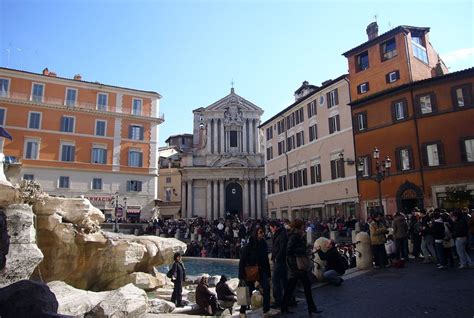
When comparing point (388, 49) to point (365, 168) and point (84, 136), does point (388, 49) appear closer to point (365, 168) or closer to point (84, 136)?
point (365, 168)

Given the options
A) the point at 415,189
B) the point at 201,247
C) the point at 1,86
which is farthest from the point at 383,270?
the point at 1,86

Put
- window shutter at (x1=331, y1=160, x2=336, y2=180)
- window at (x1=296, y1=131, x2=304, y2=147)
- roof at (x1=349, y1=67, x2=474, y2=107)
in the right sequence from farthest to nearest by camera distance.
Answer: window at (x1=296, y1=131, x2=304, y2=147) → window shutter at (x1=331, y1=160, x2=336, y2=180) → roof at (x1=349, y1=67, x2=474, y2=107)

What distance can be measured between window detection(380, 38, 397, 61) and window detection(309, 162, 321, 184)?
34.0 feet

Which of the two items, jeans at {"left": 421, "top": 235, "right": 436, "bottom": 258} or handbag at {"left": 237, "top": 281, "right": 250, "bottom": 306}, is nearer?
handbag at {"left": 237, "top": 281, "right": 250, "bottom": 306}

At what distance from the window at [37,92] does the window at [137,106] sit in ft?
30.1

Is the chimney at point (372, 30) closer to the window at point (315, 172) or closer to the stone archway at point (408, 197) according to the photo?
the window at point (315, 172)

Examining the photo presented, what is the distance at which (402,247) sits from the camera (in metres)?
13.2

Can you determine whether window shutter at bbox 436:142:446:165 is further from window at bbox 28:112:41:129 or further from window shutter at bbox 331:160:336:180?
window at bbox 28:112:41:129

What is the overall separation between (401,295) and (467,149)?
1918 cm

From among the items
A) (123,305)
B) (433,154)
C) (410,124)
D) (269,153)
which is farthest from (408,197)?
(123,305)

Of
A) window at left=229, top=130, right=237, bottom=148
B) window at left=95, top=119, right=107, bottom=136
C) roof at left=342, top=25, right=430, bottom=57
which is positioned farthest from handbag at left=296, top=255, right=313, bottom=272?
window at left=229, top=130, right=237, bottom=148

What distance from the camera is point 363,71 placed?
2997 centimetres

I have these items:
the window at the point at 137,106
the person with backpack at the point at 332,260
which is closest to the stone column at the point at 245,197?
the window at the point at 137,106

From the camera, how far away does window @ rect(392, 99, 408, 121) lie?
26359 millimetres
